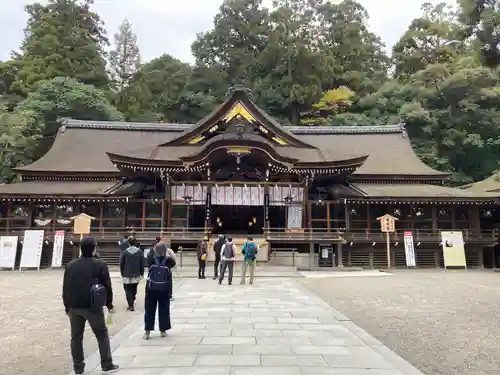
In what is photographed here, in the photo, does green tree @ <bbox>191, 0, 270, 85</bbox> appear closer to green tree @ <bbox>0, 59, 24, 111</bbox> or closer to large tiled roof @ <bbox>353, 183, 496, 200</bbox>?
green tree @ <bbox>0, 59, 24, 111</bbox>

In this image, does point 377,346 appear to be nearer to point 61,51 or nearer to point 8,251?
point 8,251

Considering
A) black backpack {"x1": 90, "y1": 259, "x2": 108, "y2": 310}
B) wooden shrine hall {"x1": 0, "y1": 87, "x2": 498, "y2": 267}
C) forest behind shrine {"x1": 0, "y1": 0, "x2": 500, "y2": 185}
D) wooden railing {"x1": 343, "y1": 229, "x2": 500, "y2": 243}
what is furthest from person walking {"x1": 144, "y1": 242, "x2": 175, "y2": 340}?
forest behind shrine {"x1": 0, "y1": 0, "x2": 500, "y2": 185}

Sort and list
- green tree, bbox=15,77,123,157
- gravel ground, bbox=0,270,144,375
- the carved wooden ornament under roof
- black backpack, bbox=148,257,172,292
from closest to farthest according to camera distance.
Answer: gravel ground, bbox=0,270,144,375, black backpack, bbox=148,257,172,292, the carved wooden ornament under roof, green tree, bbox=15,77,123,157


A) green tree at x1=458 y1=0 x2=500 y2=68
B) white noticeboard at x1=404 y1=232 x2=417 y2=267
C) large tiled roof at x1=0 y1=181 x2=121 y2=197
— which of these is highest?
green tree at x1=458 y1=0 x2=500 y2=68

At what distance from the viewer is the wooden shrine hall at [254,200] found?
20875 mm

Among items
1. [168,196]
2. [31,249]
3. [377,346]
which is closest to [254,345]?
[377,346]

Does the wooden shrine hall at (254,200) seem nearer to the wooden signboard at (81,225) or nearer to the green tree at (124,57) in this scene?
the wooden signboard at (81,225)

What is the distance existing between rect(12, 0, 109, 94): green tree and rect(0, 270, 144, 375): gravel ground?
35294 millimetres

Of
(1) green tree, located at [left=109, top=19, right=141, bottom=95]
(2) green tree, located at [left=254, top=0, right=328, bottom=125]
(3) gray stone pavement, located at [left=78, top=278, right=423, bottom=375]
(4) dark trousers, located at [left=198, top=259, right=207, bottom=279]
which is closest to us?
(3) gray stone pavement, located at [left=78, top=278, right=423, bottom=375]

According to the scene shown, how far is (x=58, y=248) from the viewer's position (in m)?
19.7

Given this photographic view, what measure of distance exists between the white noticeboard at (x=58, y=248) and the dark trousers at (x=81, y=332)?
53.4 ft

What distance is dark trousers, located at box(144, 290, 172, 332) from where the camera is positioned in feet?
20.8

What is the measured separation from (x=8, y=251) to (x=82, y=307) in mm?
17118

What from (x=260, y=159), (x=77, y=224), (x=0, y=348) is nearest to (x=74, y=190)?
(x=77, y=224)
